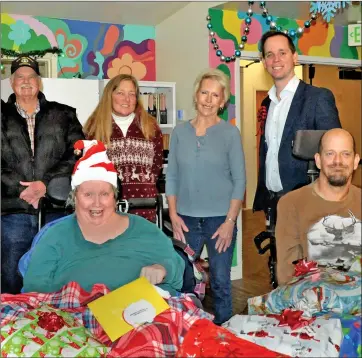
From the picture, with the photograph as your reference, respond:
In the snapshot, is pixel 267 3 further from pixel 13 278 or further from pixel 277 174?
pixel 13 278

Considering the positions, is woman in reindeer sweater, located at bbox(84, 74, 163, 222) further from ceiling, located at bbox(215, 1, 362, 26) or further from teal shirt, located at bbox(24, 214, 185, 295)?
ceiling, located at bbox(215, 1, 362, 26)

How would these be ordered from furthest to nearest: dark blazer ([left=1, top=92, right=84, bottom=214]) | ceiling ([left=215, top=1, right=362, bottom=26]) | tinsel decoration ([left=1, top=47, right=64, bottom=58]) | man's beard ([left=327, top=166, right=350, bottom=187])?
tinsel decoration ([left=1, top=47, right=64, bottom=58])
dark blazer ([left=1, top=92, right=84, bottom=214])
ceiling ([left=215, top=1, right=362, bottom=26])
man's beard ([left=327, top=166, right=350, bottom=187])

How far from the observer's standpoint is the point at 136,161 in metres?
1.12

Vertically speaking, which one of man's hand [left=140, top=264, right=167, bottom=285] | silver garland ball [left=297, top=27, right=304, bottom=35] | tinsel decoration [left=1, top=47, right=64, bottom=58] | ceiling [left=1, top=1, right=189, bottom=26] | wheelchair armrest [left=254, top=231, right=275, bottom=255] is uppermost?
ceiling [left=1, top=1, right=189, bottom=26]

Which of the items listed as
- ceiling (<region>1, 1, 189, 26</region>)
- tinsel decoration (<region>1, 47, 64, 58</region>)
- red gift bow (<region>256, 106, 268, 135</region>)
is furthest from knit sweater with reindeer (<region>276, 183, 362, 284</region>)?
tinsel decoration (<region>1, 47, 64, 58</region>)

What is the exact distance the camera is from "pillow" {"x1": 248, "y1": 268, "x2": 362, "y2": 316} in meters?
0.79

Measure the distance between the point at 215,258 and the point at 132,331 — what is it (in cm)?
37

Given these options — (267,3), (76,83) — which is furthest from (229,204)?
(76,83)

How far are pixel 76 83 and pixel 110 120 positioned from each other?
5.86 ft

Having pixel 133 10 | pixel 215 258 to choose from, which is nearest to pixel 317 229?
pixel 215 258

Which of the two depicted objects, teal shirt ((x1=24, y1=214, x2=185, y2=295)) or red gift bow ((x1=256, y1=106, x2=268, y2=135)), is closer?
red gift bow ((x1=256, y1=106, x2=268, y2=135))

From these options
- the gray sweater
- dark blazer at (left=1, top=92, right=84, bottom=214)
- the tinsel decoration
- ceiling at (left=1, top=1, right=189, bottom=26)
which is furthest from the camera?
the tinsel decoration

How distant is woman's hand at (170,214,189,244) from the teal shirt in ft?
0.14

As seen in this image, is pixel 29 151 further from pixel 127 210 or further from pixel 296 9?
pixel 296 9
